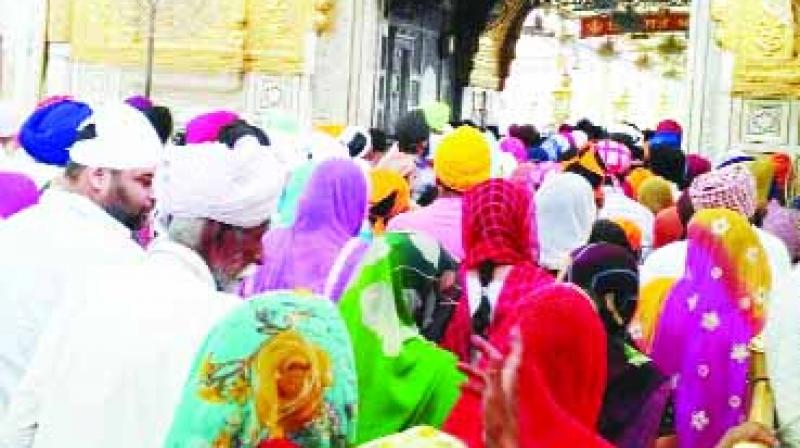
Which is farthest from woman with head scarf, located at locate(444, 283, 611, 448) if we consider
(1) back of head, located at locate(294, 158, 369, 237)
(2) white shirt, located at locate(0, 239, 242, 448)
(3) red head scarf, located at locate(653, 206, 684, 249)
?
(3) red head scarf, located at locate(653, 206, 684, 249)

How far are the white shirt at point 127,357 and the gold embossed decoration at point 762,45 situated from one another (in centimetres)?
908

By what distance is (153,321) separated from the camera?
8.78 feet

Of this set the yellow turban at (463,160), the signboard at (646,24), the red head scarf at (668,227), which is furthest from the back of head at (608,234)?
the signboard at (646,24)

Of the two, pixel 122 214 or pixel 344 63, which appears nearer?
pixel 122 214

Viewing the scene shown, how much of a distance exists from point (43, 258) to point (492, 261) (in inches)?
56.2

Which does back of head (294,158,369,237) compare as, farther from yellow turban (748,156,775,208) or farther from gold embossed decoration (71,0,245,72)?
gold embossed decoration (71,0,245,72)

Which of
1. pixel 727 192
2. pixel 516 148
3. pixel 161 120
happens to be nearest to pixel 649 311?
pixel 727 192

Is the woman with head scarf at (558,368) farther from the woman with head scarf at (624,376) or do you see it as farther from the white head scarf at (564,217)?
the white head scarf at (564,217)

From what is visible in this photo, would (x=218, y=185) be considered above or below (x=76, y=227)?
above

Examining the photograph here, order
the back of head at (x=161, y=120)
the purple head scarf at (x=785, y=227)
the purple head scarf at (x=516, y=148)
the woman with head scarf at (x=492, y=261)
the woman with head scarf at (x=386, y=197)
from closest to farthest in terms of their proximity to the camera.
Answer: the woman with head scarf at (x=492, y=261)
the woman with head scarf at (x=386, y=197)
the back of head at (x=161, y=120)
the purple head scarf at (x=785, y=227)
the purple head scarf at (x=516, y=148)

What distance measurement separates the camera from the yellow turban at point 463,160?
6.33m

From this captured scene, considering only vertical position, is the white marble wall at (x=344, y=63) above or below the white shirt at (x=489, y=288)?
Answer: above

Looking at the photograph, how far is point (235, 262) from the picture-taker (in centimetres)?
317

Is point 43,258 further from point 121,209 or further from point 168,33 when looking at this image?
point 168,33
